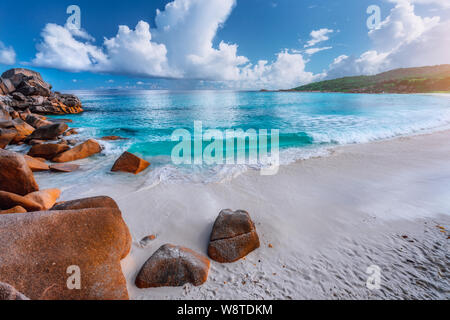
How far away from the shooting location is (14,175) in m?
4.70

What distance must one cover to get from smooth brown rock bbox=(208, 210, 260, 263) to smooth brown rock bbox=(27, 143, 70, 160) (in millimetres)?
9742

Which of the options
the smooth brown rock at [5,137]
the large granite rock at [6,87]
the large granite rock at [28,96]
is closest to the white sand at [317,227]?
the smooth brown rock at [5,137]

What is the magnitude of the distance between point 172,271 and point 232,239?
42.1 inches

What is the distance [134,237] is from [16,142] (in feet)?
45.2

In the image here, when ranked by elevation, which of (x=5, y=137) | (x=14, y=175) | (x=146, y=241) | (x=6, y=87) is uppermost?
(x=6, y=87)

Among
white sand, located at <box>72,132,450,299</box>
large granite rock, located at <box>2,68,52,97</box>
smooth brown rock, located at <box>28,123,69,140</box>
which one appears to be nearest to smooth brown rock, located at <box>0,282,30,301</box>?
Answer: white sand, located at <box>72,132,450,299</box>

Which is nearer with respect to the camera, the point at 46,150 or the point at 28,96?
the point at 46,150

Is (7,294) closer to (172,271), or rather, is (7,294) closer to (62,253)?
(62,253)

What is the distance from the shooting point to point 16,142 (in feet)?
37.6

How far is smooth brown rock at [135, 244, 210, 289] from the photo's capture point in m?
2.66

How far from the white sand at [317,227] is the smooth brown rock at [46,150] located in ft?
17.0

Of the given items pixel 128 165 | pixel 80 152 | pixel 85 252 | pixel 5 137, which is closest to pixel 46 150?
pixel 80 152
